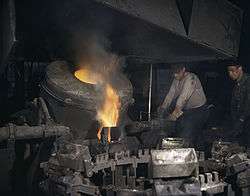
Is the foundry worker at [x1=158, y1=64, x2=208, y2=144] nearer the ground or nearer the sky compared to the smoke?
nearer the ground

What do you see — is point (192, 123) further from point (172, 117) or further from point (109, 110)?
point (109, 110)

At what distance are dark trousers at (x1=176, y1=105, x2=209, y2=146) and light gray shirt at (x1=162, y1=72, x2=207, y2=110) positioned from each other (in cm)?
17

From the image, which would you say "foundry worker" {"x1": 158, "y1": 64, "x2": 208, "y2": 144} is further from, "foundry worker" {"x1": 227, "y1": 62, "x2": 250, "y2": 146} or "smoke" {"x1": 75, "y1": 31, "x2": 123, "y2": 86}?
"smoke" {"x1": 75, "y1": 31, "x2": 123, "y2": 86}

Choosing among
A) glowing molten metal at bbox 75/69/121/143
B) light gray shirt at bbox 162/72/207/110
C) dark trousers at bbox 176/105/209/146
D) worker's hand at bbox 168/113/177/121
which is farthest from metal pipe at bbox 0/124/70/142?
light gray shirt at bbox 162/72/207/110

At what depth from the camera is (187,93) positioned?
7676 millimetres

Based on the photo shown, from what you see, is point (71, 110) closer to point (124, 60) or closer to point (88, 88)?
point (88, 88)

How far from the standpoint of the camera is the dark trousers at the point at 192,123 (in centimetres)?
724

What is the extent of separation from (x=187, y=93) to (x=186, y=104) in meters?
0.34

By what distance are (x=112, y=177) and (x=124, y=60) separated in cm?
358

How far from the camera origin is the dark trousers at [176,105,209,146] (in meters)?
7.24

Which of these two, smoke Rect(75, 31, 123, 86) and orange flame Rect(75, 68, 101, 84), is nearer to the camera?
orange flame Rect(75, 68, 101, 84)

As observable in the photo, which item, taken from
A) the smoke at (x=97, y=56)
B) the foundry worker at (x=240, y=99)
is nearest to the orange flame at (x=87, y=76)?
the smoke at (x=97, y=56)

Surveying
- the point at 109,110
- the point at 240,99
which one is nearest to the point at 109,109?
the point at 109,110

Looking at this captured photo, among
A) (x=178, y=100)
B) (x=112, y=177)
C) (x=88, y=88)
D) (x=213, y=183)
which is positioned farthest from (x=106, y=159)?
(x=178, y=100)
